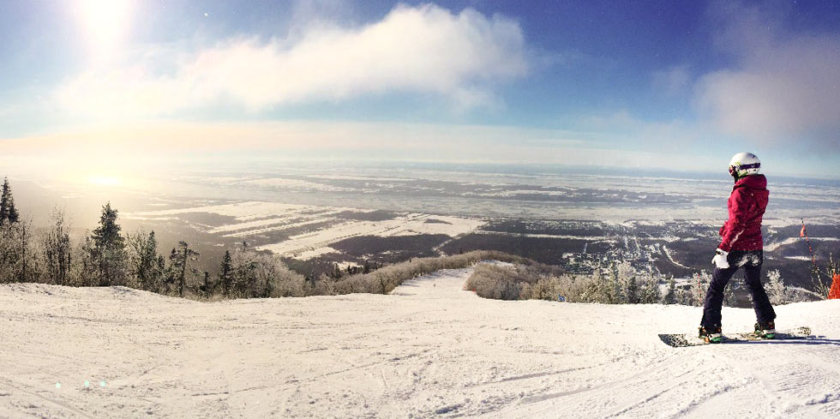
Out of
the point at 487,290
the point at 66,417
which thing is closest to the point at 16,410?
the point at 66,417

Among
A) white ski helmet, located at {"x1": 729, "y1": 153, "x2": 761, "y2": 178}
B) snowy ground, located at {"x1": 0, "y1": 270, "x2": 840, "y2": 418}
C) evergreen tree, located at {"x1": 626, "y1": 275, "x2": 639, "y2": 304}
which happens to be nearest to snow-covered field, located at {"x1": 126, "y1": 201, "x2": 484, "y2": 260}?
evergreen tree, located at {"x1": 626, "y1": 275, "x2": 639, "y2": 304}

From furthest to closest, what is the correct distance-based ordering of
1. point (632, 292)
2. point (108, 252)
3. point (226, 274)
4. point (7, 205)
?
point (7, 205) < point (226, 274) < point (632, 292) < point (108, 252)

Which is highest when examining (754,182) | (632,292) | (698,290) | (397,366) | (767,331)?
(754,182)

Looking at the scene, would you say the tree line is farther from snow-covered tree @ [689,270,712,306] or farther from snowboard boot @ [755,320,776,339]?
snow-covered tree @ [689,270,712,306]

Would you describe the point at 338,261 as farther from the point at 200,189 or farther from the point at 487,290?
the point at 200,189

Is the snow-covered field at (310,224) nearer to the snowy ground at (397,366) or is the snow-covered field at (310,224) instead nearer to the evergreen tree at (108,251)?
the evergreen tree at (108,251)

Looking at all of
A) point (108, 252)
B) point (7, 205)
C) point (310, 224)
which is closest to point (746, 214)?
point (108, 252)

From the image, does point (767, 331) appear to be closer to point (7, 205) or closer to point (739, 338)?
point (739, 338)
